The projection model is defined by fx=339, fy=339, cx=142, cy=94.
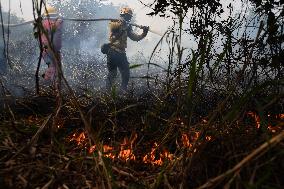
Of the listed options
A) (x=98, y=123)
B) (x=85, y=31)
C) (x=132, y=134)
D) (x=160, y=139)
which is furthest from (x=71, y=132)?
(x=85, y=31)

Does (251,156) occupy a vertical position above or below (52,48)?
below

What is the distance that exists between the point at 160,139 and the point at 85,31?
15602 millimetres

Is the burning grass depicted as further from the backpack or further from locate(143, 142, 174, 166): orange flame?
the backpack

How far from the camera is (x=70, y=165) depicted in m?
1.48

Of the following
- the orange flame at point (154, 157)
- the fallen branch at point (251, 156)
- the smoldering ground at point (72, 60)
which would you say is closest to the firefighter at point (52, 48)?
the smoldering ground at point (72, 60)

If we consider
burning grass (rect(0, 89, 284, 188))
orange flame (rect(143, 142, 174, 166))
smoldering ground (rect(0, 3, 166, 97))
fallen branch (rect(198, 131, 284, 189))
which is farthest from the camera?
smoldering ground (rect(0, 3, 166, 97))

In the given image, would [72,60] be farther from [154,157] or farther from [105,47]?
[154,157]

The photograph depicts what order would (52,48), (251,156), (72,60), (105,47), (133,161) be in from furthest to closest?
1. (72,60)
2. (105,47)
3. (133,161)
4. (52,48)
5. (251,156)

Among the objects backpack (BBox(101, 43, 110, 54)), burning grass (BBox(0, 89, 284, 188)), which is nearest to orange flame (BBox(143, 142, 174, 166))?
burning grass (BBox(0, 89, 284, 188))

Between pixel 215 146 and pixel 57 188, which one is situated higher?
pixel 215 146

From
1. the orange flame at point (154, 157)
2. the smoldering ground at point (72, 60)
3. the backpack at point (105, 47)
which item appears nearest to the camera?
the orange flame at point (154, 157)

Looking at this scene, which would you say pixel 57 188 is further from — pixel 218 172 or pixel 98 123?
pixel 98 123

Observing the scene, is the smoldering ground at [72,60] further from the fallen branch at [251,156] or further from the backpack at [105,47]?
the fallen branch at [251,156]

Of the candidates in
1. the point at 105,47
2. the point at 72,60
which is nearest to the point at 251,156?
the point at 105,47
